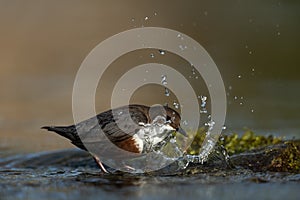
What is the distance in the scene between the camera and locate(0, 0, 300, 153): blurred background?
12.1 m

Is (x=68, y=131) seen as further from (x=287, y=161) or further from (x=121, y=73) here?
(x=121, y=73)

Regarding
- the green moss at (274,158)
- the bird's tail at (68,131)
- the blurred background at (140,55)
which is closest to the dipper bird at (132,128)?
the bird's tail at (68,131)

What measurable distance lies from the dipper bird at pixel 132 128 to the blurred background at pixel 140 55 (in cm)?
263

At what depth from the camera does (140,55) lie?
15727 millimetres

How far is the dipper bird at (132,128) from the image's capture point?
7.66 metres

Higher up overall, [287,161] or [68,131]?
[68,131]

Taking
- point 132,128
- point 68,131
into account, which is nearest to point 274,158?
point 132,128

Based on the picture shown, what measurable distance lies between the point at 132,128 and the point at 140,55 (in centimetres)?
815

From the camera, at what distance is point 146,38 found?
16.3 m

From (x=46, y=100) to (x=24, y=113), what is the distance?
105 centimetres

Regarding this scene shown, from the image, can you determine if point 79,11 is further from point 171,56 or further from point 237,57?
point 237,57

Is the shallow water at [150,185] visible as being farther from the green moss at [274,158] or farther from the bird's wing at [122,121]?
the bird's wing at [122,121]

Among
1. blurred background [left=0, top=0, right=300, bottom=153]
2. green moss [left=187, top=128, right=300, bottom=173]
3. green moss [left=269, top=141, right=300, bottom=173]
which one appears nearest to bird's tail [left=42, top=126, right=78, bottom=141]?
green moss [left=187, top=128, right=300, bottom=173]

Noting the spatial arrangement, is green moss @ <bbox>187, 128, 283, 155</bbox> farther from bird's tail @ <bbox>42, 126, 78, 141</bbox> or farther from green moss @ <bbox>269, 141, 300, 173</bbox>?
bird's tail @ <bbox>42, 126, 78, 141</bbox>
